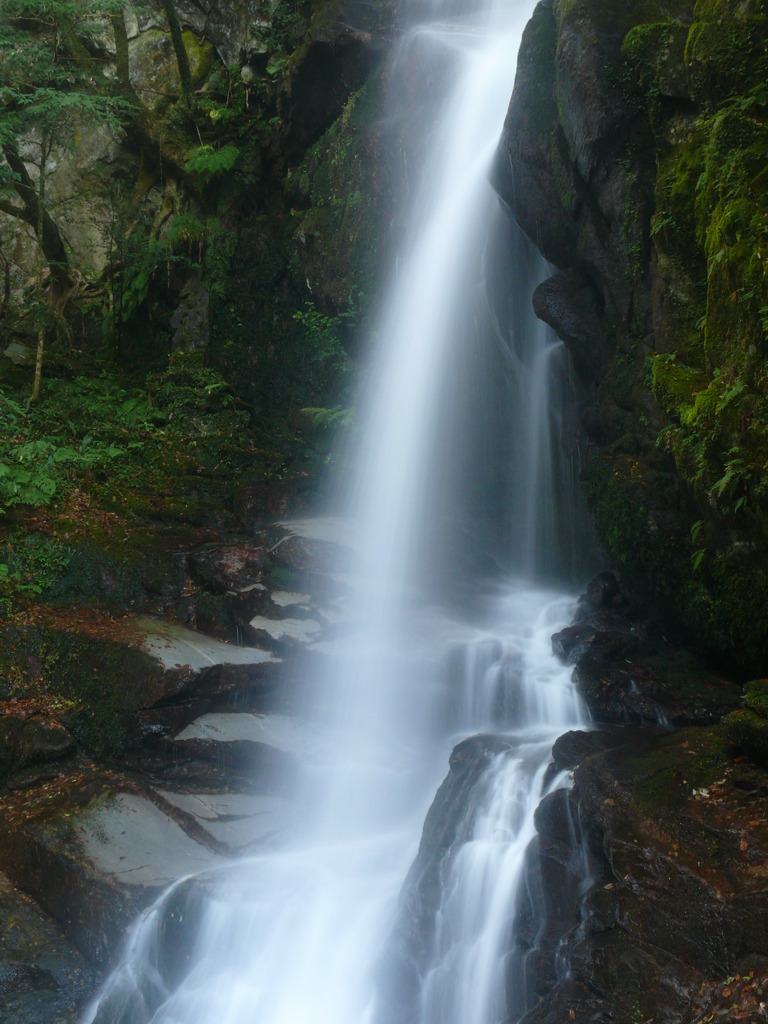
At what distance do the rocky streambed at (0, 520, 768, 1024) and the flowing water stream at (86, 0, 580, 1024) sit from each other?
290 millimetres

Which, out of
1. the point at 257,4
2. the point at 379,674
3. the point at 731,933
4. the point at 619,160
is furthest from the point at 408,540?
the point at 257,4

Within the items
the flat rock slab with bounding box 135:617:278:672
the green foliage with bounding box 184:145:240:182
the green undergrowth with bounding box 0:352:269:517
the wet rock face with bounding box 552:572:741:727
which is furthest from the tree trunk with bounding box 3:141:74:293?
the wet rock face with bounding box 552:572:741:727

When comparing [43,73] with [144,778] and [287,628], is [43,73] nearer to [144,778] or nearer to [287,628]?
[287,628]

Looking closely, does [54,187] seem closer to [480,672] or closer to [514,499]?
[514,499]

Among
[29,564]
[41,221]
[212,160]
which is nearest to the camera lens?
[29,564]

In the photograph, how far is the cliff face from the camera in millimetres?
6191

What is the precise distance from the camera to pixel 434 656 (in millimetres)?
9234

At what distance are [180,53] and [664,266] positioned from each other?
11.5 m

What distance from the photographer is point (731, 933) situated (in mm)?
4164

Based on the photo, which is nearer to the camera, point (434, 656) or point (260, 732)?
point (260, 732)

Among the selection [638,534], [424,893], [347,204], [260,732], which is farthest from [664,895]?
[347,204]

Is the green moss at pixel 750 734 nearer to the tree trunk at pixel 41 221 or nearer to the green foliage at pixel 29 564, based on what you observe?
the green foliage at pixel 29 564

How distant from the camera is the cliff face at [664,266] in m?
6.19

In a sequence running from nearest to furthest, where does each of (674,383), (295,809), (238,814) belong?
(674,383) → (238,814) → (295,809)
